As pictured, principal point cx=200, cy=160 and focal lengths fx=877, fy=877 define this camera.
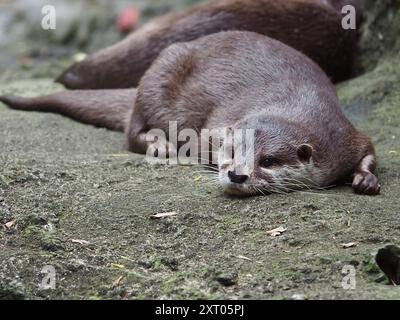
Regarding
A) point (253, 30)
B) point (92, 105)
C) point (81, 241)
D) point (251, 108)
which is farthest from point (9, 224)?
point (253, 30)

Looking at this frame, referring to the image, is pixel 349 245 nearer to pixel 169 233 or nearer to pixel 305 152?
pixel 169 233

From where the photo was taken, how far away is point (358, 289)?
2977 millimetres

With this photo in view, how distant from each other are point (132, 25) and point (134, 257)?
5.59 metres

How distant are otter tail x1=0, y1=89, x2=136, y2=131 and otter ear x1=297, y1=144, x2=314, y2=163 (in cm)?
157

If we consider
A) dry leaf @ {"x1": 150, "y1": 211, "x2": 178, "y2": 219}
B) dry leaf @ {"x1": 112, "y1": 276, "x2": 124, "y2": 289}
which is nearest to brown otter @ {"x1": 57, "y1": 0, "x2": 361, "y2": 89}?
dry leaf @ {"x1": 150, "y1": 211, "x2": 178, "y2": 219}

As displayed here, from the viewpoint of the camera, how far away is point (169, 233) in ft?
11.7

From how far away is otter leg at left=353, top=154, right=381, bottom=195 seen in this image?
4043 millimetres

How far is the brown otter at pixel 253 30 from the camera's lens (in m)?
6.07

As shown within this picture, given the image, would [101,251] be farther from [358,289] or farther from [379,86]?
[379,86]

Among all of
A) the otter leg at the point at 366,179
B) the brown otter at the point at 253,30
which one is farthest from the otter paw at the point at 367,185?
the brown otter at the point at 253,30

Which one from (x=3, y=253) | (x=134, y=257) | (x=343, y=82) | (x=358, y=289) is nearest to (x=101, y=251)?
(x=134, y=257)

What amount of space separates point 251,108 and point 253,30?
5.17 ft

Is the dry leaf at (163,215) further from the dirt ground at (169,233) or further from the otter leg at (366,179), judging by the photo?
the otter leg at (366,179)

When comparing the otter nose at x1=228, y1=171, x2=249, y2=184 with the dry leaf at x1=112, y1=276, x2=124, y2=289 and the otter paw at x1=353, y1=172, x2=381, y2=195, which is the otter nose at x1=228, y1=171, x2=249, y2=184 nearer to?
the otter paw at x1=353, y1=172, x2=381, y2=195
